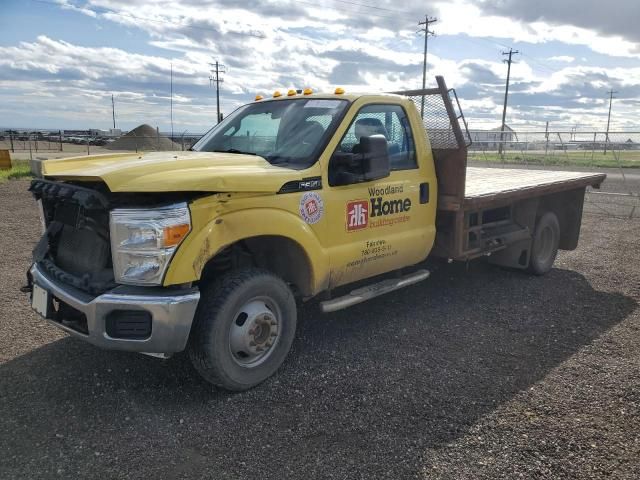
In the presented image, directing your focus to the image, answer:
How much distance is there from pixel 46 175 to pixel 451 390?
3257 millimetres

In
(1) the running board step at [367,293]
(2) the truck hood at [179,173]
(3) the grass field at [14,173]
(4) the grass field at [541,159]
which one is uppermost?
(2) the truck hood at [179,173]

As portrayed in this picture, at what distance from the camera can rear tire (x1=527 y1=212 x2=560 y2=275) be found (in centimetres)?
687

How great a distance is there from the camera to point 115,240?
11.0 feet

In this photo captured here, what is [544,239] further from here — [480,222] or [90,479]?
[90,479]

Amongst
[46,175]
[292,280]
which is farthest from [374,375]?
[46,175]

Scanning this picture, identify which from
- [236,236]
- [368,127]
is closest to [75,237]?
[236,236]

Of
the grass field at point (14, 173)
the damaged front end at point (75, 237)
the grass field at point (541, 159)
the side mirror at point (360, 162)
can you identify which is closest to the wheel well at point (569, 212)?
the side mirror at point (360, 162)

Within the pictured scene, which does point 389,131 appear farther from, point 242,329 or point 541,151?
point 541,151

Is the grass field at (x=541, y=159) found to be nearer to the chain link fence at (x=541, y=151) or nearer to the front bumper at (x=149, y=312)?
the chain link fence at (x=541, y=151)

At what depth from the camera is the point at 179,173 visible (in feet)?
11.4

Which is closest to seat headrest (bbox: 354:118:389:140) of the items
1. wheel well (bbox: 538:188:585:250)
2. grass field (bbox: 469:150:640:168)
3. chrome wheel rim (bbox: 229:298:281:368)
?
chrome wheel rim (bbox: 229:298:281:368)

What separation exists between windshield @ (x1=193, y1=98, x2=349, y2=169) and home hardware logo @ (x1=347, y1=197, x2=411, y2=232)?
21.2 inches

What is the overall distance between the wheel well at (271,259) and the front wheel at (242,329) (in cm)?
19

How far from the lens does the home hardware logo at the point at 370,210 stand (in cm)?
441
